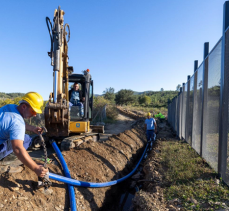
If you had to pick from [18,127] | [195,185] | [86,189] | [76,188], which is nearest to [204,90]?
[195,185]

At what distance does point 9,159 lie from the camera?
357 cm

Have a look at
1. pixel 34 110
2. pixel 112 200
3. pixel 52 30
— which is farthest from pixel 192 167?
pixel 52 30

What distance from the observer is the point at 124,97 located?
55250 mm

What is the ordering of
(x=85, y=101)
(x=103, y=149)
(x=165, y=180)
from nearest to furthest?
(x=165, y=180)
(x=103, y=149)
(x=85, y=101)

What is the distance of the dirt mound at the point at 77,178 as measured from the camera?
288cm

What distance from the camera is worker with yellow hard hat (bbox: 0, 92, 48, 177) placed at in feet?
7.71

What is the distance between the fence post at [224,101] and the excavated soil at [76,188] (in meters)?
2.48

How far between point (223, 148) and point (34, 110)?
3.50m

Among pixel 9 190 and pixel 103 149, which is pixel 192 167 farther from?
pixel 9 190

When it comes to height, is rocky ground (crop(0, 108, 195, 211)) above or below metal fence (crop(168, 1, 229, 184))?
below

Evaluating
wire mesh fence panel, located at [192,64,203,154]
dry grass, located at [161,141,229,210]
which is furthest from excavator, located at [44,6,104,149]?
wire mesh fence panel, located at [192,64,203,154]

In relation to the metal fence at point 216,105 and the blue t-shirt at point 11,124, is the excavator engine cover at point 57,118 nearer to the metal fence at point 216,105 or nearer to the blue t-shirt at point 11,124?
the blue t-shirt at point 11,124

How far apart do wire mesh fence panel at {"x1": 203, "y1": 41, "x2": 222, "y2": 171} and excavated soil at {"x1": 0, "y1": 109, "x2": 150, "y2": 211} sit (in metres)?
2.37

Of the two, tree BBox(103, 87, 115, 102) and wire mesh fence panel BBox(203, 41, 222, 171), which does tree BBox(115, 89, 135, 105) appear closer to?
tree BBox(103, 87, 115, 102)
